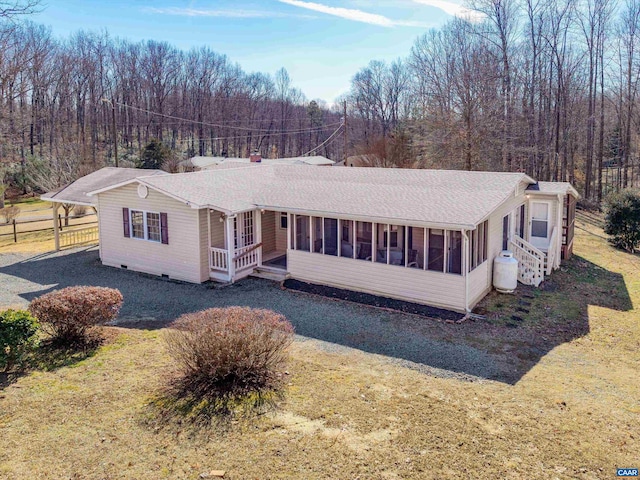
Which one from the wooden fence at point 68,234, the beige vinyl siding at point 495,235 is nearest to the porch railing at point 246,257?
the beige vinyl siding at point 495,235

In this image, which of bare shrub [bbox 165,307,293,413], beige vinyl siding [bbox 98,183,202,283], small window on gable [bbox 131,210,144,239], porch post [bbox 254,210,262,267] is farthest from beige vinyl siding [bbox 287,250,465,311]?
bare shrub [bbox 165,307,293,413]

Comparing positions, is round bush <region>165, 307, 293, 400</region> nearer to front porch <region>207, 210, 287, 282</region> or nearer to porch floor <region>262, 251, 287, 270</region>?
front porch <region>207, 210, 287, 282</region>

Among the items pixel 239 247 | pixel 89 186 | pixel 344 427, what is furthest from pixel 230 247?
pixel 344 427

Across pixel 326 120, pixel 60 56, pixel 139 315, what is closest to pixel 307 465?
pixel 139 315

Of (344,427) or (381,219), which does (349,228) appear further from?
(344,427)

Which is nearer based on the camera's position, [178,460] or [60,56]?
[178,460]

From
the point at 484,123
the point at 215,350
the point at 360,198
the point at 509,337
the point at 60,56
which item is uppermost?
the point at 60,56

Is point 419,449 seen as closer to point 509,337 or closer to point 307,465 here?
point 307,465
